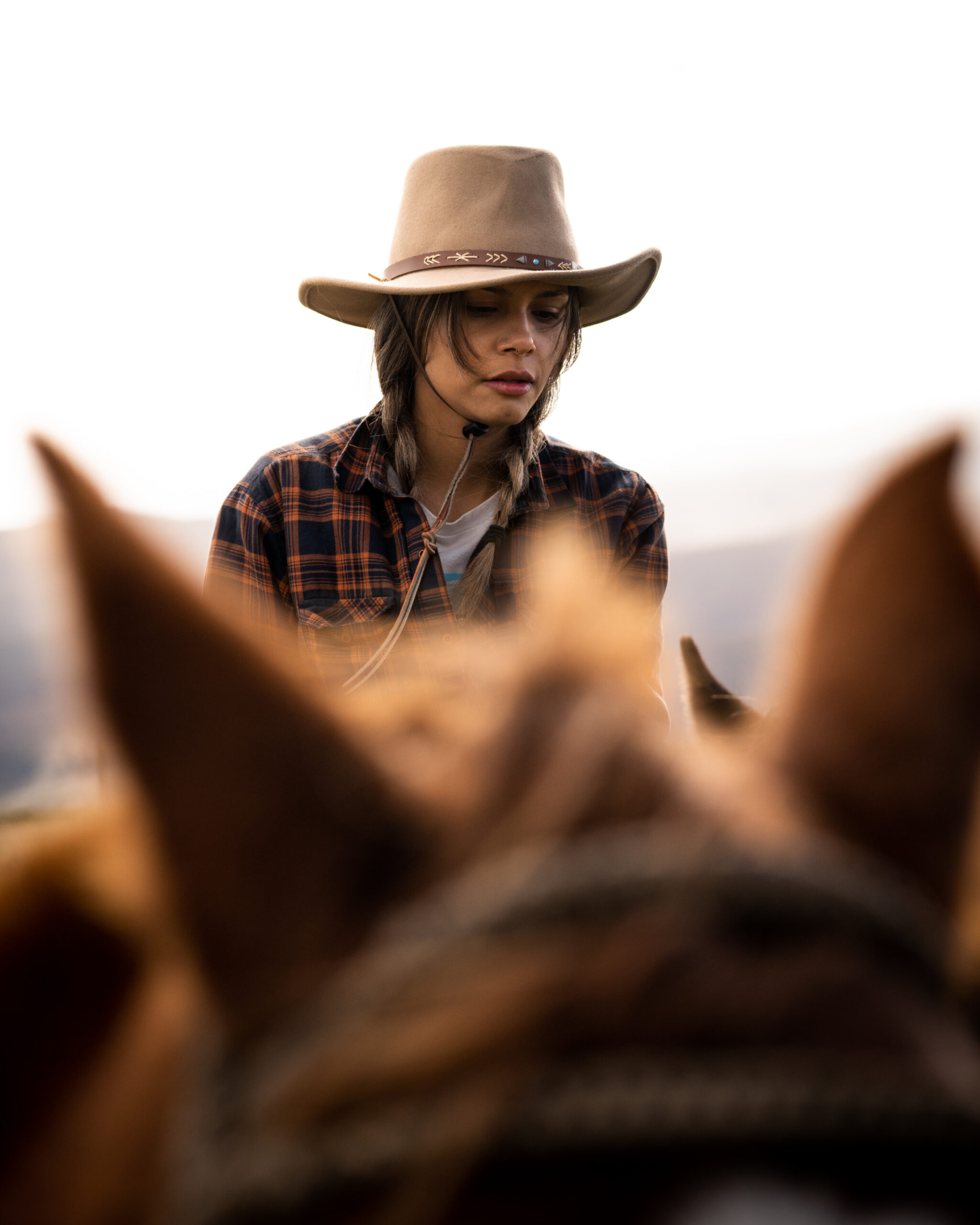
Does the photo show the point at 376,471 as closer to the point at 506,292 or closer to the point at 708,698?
the point at 506,292

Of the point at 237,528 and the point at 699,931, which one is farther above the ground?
the point at 699,931

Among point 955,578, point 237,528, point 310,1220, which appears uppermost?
point 955,578

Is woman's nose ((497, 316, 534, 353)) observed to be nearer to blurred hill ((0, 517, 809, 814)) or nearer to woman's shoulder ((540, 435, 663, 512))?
woman's shoulder ((540, 435, 663, 512))

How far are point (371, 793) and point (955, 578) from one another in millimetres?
184

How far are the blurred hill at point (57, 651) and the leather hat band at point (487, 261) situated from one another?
0.67m

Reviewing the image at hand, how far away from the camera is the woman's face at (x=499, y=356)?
1464 mm

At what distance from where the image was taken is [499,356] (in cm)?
147

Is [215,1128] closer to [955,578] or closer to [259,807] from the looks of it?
[259,807]

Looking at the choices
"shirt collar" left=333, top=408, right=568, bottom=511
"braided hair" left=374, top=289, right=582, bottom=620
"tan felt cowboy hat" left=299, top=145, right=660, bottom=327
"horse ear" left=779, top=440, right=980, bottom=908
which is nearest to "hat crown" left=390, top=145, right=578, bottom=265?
"tan felt cowboy hat" left=299, top=145, right=660, bottom=327

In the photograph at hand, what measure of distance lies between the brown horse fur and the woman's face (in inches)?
51.6

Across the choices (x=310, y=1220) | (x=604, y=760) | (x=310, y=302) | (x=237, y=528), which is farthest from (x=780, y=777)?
(x=310, y=302)

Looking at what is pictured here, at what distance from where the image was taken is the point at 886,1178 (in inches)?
7.3

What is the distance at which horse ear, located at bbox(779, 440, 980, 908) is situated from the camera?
24 centimetres

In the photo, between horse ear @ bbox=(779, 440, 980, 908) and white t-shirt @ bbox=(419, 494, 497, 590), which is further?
white t-shirt @ bbox=(419, 494, 497, 590)
